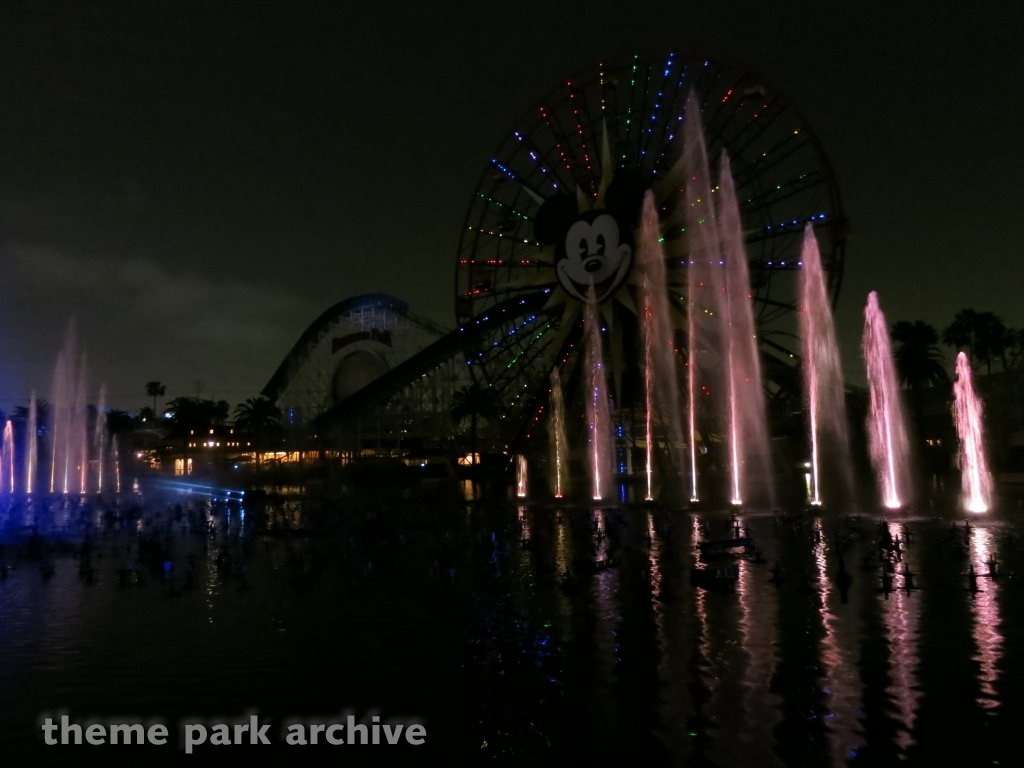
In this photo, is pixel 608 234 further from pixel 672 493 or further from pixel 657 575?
pixel 657 575

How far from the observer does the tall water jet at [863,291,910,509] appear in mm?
39031

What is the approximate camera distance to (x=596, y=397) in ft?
171

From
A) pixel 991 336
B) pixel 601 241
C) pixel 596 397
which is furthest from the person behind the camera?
pixel 991 336

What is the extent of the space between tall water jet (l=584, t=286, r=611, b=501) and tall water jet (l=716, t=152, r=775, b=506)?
8.59m

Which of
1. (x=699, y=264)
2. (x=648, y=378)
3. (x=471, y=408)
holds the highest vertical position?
(x=699, y=264)

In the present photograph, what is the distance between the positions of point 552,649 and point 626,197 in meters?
39.5

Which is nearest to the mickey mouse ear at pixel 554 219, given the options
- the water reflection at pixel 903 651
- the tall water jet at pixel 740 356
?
the tall water jet at pixel 740 356

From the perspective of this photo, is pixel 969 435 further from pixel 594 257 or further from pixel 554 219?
pixel 554 219

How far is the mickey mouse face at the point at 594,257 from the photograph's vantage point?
161 ft

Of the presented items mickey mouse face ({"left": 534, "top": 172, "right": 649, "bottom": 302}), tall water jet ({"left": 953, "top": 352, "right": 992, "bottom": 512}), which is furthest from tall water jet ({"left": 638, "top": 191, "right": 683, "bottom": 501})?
tall water jet ({"left": 953, "top": 352, "right": 992, "bottom": 512})

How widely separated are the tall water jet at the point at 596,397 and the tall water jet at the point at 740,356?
8590 mm

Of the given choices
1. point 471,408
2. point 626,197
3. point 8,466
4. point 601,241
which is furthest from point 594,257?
point 8,466

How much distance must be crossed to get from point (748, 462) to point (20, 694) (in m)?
39.0

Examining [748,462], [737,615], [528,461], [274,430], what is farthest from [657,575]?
[274,430]
